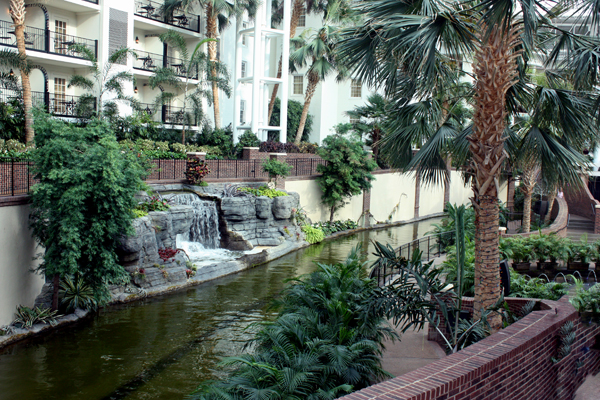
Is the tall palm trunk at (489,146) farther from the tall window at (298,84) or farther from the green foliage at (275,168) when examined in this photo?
the tall window at (298,84)

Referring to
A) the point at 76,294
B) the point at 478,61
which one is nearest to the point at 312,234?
the point at 76,294

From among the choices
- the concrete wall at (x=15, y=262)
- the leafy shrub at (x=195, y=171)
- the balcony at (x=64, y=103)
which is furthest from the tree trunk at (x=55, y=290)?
the balcony at (x=64, y=103)

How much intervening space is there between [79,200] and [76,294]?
2839 millimetres

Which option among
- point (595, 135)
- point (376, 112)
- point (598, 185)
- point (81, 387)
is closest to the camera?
point (595, 135)

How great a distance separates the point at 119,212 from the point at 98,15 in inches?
707

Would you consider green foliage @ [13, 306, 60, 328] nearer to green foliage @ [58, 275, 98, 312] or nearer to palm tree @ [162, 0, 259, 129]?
green foliage @ [58, 275, 98, 312]

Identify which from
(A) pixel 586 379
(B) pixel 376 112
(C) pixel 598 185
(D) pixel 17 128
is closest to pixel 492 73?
(A) pixel 586 379

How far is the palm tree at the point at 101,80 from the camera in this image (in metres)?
23.2

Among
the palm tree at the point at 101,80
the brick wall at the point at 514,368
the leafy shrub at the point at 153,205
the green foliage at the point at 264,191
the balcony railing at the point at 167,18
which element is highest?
the balcony railing at the point at 167,18

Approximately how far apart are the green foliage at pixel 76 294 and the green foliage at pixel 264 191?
9781 millimetres

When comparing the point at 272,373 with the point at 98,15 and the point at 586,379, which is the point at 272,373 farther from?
the point at 98,15

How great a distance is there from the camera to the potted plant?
569 inches

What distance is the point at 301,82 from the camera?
141 ft

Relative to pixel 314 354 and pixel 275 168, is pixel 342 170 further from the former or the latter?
pixel 314 354
